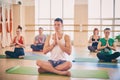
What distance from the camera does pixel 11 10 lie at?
8086mm

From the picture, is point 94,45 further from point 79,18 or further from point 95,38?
point 79,18

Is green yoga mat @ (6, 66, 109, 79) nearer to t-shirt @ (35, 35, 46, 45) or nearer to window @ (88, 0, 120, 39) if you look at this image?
t-shirt @ (35, 35, 46, 45)

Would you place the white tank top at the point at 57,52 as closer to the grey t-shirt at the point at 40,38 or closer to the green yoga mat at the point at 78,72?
the green yoga mat at the point at 78,72

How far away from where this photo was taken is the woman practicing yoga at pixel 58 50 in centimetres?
337

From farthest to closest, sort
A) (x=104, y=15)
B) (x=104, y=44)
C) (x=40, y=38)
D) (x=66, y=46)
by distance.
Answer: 1. (x=104, y=15)
2. (x=40, y=38)
3. (x=104, y=44)
4. (x=66, y=46)

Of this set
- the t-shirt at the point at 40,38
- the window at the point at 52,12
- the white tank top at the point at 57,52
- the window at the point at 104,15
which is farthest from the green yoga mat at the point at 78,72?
the window at the point at 52,12

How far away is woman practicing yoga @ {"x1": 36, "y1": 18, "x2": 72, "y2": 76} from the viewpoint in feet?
11.1

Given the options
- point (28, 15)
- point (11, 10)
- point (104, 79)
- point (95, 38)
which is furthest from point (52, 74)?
point (28, 15)

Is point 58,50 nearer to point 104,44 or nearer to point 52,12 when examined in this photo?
point 104,44

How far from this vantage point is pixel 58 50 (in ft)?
11.1

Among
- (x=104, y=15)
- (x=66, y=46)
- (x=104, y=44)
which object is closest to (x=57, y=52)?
(x=66, y=46)

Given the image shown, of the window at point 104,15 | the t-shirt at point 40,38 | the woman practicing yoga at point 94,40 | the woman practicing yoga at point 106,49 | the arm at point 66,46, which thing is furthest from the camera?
the window at point 104,15

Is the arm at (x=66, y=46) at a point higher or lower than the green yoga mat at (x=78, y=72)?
higher

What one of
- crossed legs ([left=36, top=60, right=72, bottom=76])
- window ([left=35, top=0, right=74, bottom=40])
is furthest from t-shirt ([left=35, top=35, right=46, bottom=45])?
crossed legs ([left=36, top=60, right=72, bottom=76])
